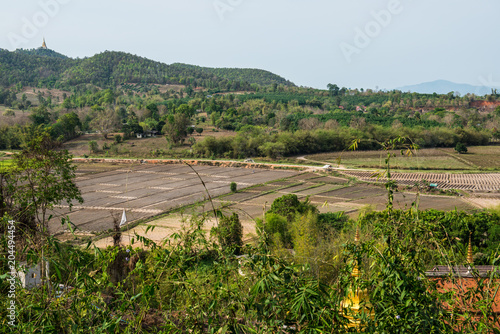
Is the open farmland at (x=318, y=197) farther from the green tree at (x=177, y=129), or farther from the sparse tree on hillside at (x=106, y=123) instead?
the sparse tree on hillside at (x=106, y=123)

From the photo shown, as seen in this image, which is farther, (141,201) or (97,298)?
(141,201)

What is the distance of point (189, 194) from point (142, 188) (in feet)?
17.8

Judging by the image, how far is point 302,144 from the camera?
62.8 m

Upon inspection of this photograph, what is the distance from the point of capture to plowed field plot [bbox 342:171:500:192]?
39541 millimetres

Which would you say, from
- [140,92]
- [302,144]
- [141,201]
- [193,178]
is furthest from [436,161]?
[140,92]

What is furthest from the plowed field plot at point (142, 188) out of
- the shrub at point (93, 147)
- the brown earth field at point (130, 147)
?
the shrub at point (93, 147)

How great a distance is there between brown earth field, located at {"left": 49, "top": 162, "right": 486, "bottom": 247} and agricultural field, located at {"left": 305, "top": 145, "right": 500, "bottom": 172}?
879cm

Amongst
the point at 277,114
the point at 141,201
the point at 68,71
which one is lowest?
the point at 141,201

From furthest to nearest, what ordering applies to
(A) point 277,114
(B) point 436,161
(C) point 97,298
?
1. (A) point 277,114
2. (B) point 436,161
3. (C) point 97,298

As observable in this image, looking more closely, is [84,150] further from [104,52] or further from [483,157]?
[104,52]

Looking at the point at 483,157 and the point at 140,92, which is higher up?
the point at 140,92

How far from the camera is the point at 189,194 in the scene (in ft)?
121

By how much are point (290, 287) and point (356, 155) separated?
57.0 metres

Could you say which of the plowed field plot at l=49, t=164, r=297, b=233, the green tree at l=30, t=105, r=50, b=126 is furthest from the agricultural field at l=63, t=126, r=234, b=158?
the green tree at l=30, t=105, r=50, b=126
